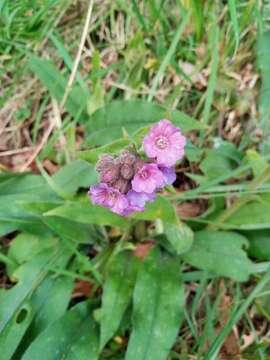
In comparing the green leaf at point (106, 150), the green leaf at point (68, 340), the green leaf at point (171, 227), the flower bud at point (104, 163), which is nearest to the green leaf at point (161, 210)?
the green leaf at point (171, 227)

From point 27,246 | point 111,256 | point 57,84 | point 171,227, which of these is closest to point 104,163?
point 171,227

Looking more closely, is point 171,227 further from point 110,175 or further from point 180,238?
point 110,175

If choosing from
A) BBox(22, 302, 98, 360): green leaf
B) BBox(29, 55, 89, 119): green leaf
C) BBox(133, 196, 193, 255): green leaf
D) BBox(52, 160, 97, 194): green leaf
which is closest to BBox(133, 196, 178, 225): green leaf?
BBox(133, 196, 193, 255): green leaf

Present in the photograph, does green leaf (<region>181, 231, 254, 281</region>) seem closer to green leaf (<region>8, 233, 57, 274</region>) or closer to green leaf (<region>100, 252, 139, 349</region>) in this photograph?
green leaf (<region>100, 252, 139, 349</region>)

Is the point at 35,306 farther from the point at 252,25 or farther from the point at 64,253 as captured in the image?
the point at 252,25

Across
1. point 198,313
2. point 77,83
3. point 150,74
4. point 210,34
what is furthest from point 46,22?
point 198,313

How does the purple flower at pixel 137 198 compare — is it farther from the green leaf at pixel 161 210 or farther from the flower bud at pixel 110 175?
the green leaf at pixel 161 210
